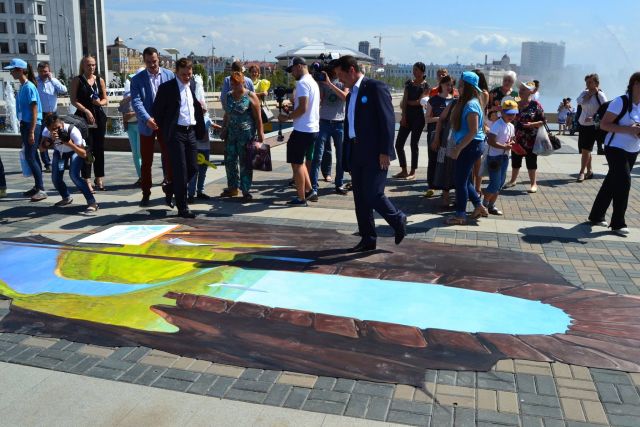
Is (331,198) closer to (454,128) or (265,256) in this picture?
(454,128)

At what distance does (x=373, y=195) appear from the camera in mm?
5586

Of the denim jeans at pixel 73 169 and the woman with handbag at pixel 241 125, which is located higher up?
the woman with handbag at pixel 241 125

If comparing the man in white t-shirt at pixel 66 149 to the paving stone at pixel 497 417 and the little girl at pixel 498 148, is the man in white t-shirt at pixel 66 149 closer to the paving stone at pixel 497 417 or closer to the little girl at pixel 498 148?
the little girl at pixel 498 148

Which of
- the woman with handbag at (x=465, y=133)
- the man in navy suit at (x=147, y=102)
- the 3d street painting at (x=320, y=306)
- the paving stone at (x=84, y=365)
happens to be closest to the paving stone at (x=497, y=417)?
the 3d street painting at (x=320, y=306)

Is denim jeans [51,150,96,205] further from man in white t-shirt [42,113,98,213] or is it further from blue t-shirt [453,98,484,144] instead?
blue t-shirt [453,98,484,144]

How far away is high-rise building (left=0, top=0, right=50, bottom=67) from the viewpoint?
89938 millimetres

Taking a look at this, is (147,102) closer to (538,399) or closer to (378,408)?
(378,408)

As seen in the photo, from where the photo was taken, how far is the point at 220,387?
3281 mm

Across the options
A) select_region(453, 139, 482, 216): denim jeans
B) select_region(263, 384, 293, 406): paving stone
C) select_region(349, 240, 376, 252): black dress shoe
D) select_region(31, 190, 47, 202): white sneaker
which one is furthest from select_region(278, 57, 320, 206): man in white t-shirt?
select_region(263, 384, 293, 406): paving stone

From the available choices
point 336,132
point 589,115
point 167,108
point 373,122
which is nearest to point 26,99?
point 167,108

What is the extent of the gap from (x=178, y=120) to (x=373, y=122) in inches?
106

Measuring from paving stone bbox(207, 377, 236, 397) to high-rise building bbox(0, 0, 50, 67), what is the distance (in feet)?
328

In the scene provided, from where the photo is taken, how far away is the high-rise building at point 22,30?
89.9m

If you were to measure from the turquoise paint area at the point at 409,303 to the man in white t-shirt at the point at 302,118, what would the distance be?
301 centimetres
